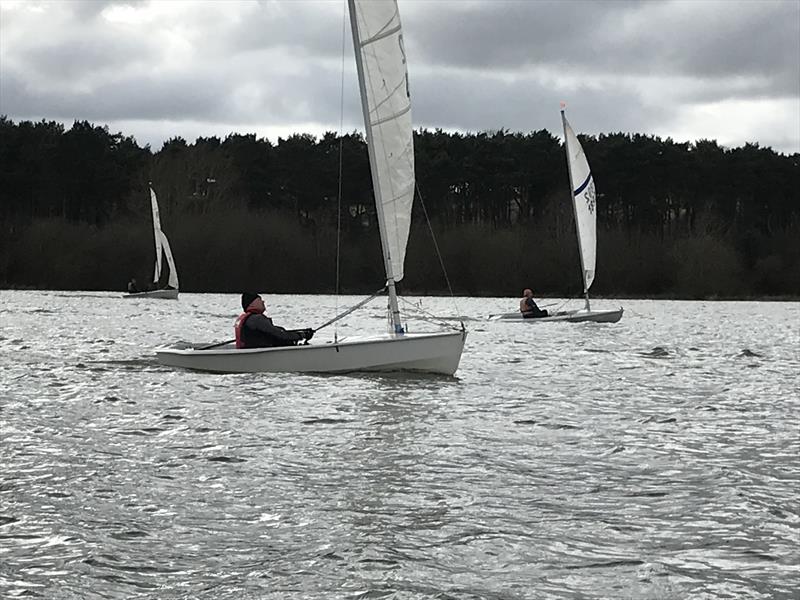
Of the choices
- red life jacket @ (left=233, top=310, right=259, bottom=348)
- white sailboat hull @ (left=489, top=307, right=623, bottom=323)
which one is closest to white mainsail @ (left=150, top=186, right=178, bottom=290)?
white sailboat hull @ (left=489, top=307, right=623, bottom=323)

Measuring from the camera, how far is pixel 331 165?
8662cm

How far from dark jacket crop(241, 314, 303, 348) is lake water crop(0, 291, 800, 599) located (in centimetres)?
57

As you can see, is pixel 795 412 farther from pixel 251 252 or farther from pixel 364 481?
pixel 251 252

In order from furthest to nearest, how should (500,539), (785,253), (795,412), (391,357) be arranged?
(785,253) → (391,357) → (795,412) → (500,539)

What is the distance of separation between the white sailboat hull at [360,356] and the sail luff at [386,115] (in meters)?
1.56

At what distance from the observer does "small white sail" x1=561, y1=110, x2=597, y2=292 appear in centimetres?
3619

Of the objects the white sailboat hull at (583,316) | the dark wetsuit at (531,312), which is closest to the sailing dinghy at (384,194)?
the dark wetsuit at (531,312)

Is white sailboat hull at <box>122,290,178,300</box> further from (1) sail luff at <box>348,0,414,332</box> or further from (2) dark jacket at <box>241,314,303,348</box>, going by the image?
(2) dark jacket at <box>241,314,303,348</box>

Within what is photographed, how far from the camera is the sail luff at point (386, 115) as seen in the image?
17.7 metres

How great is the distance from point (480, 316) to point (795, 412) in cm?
2799

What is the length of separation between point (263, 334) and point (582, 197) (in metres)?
21.5

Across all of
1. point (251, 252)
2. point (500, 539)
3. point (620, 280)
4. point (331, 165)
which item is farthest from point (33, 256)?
point (500, 539)

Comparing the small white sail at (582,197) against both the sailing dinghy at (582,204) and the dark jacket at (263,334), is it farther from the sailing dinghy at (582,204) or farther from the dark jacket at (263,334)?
the dark jacket at (263,334)

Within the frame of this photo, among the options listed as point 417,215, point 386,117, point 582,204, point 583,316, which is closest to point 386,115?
point 386,117
